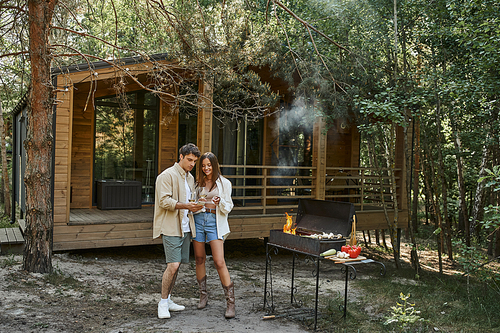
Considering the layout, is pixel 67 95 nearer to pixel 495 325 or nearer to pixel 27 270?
pixel 27 270

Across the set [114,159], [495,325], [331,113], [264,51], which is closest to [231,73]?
[264,51]

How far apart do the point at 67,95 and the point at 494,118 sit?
795 centimetres

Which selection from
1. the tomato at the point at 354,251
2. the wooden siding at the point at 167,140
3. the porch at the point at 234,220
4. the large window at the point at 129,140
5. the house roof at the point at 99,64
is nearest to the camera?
the tomato at the point at 354,251

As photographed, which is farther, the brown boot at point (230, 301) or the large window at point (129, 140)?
the large window at point (129, 140)

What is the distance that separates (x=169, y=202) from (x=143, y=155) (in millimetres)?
5404

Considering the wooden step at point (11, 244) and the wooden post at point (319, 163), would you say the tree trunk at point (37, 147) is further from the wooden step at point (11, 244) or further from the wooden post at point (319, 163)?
the wooden post at point (319, 163)

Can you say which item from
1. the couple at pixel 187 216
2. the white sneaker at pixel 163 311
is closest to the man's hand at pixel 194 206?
the couple at pixel 187 216

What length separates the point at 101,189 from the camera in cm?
815

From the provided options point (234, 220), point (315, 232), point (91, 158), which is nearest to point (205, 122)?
A: point (234, 220)

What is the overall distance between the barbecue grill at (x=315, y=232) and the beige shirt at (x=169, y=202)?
111 centimetres

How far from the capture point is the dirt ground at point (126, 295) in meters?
3.88

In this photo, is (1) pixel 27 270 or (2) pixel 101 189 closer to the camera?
(1) pixel 27 270

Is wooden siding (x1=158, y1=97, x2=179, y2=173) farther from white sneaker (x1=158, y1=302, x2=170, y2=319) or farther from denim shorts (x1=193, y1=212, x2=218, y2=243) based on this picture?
white sneaker (x1=158, y1=302, x2=170, y2=319)

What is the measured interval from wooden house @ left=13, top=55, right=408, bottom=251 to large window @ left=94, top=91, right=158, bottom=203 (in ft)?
0.07
